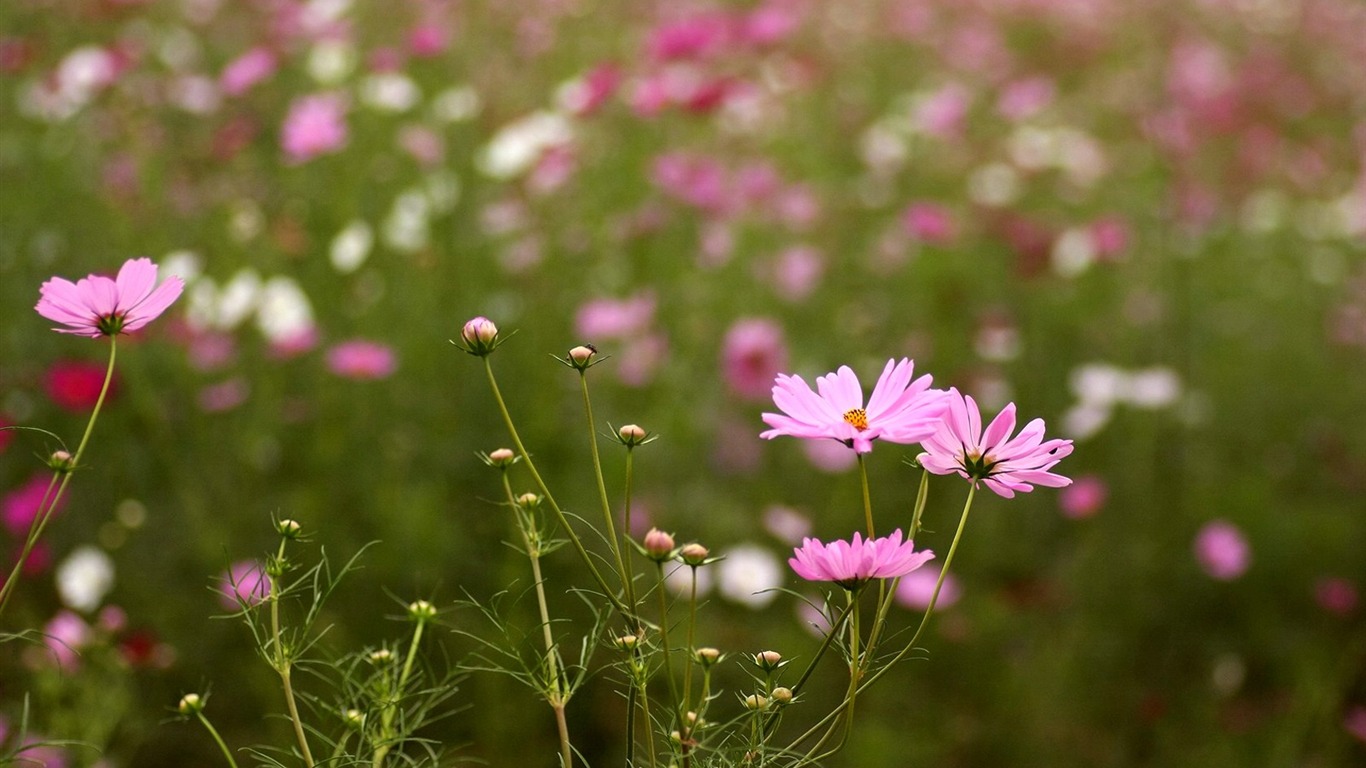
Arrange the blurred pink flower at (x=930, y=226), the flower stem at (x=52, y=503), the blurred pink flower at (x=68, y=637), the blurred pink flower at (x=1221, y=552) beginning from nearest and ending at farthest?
the flower stem at (x=52, y=503)
the blurred pink flower at (x=68, y=637)
the blurred pink flower at (x=1221, y=552)
the blurred pink flower at (x=930, y=226)

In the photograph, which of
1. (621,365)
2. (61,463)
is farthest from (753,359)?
(61,463)

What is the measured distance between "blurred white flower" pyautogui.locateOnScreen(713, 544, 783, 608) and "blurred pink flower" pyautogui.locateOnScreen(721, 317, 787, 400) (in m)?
0.37

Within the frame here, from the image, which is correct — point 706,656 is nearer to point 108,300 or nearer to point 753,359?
point 108,300

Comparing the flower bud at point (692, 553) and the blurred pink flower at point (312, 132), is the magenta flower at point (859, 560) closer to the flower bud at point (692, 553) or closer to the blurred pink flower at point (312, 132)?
the flower bud at point (692, 553)

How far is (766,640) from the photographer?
1496 millimetres

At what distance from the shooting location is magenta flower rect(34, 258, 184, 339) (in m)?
0.46

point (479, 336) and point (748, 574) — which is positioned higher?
point (479, 336)

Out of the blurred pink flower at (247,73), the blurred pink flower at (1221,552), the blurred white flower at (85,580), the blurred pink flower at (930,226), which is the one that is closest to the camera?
the blurred white flower at (85,580)

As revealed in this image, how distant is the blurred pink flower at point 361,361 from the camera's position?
167cm

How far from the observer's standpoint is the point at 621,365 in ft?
6.47

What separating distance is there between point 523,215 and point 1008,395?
971 millimetres

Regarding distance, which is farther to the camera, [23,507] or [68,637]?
[23,507]

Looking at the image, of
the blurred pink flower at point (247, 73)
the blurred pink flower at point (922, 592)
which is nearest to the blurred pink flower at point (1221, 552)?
the blurred pink flower at point (922, 592)

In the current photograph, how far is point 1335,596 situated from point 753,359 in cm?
95
